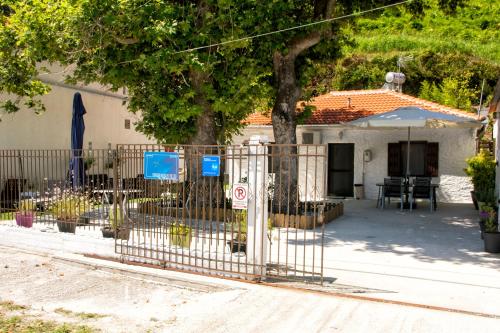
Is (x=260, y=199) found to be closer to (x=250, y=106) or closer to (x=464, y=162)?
(x=250, y=106)

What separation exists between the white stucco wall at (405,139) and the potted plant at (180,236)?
8.68 m

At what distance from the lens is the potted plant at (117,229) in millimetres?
8109

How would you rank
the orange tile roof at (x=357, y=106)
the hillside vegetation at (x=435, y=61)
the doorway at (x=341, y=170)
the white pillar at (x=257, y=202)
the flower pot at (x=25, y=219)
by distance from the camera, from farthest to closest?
the hillside vegetation at (x=435, y=61) < the doorway at (x=341, y=170) < the orange tile roof at (x=357, y=106) < the flower pot at (x=25, y=219) < the white pillar at (x=257, y=202)

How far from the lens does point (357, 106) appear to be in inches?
709

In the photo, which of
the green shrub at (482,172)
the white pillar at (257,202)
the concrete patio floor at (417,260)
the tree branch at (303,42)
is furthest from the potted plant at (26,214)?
the green shrub at (482,172)

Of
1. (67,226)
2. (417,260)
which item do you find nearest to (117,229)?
(67,226)

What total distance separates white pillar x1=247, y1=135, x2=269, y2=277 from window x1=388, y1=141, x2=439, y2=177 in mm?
10823

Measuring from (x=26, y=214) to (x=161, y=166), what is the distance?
3847 mm

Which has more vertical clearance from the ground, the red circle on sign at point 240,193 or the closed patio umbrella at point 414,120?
the closed patio umbrella at point 414,120

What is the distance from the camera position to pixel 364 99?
61.0 feet

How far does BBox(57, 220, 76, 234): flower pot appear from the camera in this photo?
902 cm

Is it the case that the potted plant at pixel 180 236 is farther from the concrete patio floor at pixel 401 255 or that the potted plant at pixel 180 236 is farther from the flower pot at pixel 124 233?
the concrete patio floor at pixel 401 255

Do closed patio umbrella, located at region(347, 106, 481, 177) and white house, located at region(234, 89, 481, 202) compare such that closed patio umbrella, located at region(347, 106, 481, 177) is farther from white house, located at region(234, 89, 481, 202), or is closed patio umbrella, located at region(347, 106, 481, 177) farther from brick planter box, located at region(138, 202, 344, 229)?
brick planter box, located at region(138, 202, 344, 229)

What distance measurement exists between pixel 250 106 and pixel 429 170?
22.0 feet
